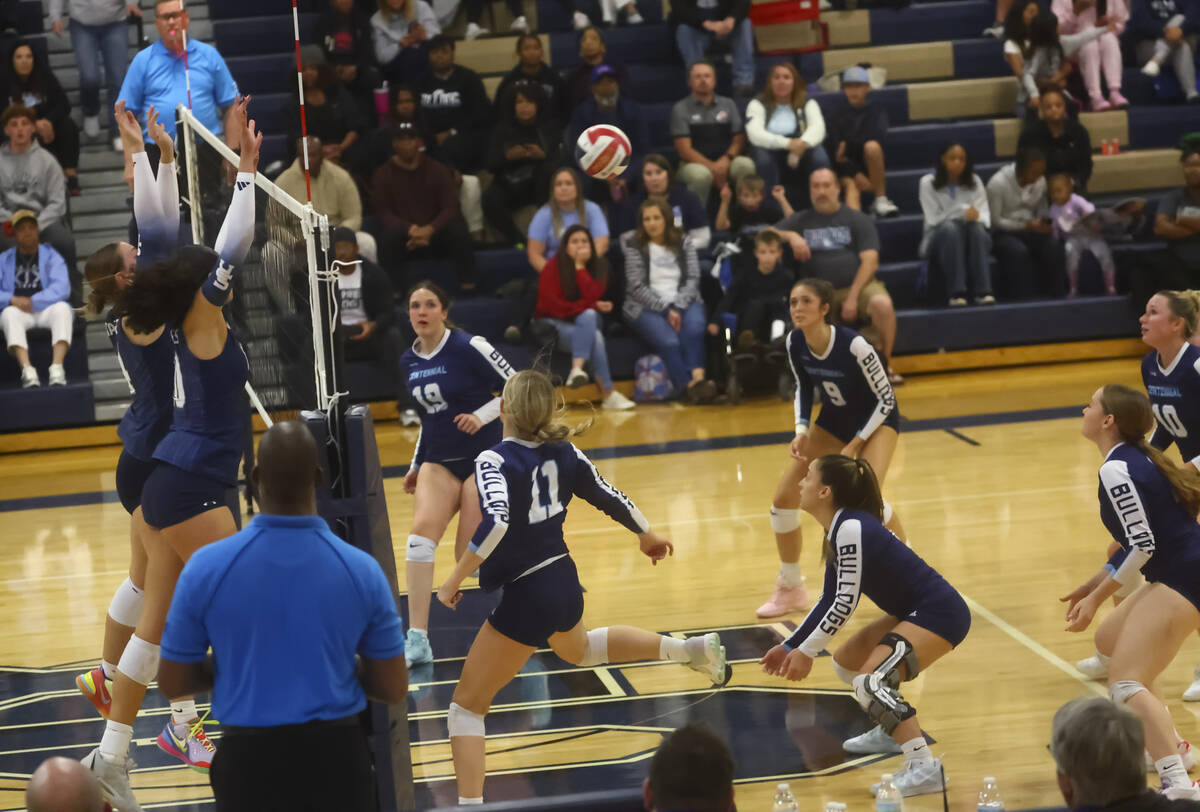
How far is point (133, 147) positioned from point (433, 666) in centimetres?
259

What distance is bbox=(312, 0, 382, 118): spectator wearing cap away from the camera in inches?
524

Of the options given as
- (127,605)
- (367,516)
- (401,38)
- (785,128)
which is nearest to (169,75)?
(401,38)

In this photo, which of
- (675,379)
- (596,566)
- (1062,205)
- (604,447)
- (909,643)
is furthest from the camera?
(1062,205)

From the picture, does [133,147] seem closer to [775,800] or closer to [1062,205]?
[775,800]

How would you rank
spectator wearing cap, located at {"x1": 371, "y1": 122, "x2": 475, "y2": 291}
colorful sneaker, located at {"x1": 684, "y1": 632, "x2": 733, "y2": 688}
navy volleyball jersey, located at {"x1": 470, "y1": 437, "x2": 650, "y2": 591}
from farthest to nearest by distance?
spectator wearing cap, located at {"x1": 371, "y1": 122, "x2": 475, "y2": 291}
colorful sneaker, located at {"x1": 684, "y1": 632, "x2": 733, "y2": 688}
navy volleyball jersey, located at {"x1": 470, "y1": 437, "x2": 650, "y2": 591}

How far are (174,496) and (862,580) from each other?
2441 mm

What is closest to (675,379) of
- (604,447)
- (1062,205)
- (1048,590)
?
(604,447)

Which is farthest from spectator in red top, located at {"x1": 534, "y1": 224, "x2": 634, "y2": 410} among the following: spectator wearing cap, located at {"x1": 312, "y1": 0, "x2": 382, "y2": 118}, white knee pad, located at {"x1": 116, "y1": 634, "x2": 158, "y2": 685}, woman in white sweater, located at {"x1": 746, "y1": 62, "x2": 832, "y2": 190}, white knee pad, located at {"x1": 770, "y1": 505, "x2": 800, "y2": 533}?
white knee pad, located at {"x1": 116, "y1": 634, "x2": 158, "y2": 685}

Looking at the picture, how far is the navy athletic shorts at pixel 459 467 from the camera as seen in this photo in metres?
6.76

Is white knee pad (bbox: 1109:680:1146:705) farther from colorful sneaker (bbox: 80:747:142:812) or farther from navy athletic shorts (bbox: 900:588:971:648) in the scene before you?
colorful sneaker (bbox: 80:747:142:812)

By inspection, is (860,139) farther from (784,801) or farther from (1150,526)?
(784,801)

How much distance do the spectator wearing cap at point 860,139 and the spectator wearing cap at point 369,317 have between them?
173 inches

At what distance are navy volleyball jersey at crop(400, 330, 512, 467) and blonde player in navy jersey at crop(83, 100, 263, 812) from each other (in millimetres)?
1618

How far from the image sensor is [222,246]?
4.82m
